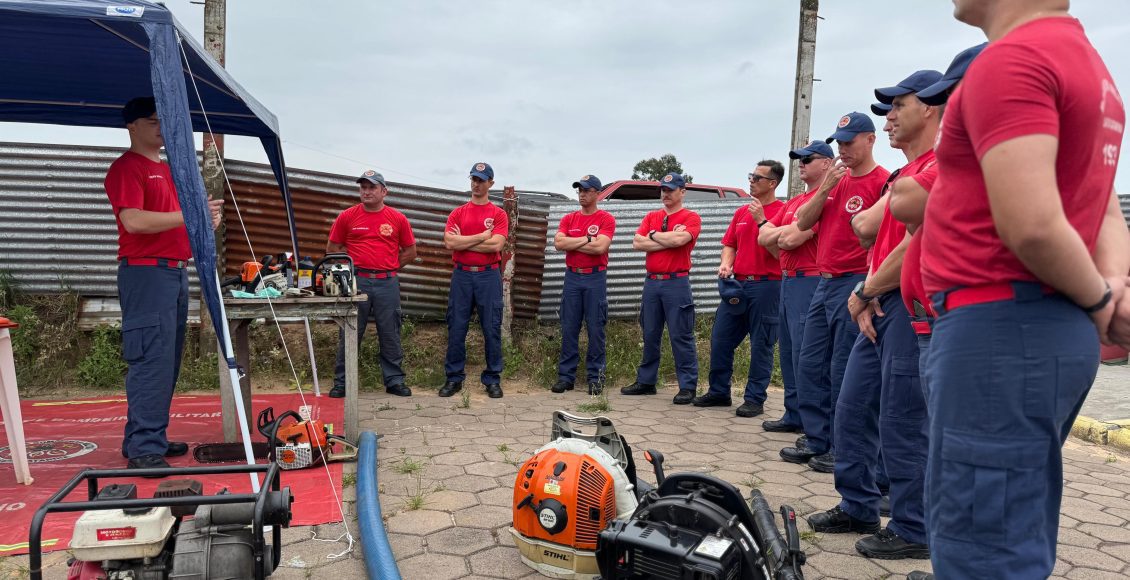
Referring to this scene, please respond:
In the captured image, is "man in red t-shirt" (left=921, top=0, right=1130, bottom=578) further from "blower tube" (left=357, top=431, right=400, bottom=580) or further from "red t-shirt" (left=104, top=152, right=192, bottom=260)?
"red t-shirt" (left=104, top=152, right=192, bottom=260)

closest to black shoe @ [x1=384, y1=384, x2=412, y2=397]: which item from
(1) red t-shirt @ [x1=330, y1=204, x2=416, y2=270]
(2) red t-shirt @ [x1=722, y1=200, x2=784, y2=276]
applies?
(1) red t-shirt @ [x1=330, y1=204, x2=416, y2=270]

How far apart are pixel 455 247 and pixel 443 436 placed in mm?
2203

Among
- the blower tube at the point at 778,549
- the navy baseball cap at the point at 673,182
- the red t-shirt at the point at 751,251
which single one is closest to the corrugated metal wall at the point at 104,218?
the navy baseball cap at the point at 673,182

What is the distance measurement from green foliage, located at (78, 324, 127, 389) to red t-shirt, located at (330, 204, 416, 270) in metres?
2.40

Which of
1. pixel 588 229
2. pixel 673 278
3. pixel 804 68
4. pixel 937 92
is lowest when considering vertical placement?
pixel 673 278

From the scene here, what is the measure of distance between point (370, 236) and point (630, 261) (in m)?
3.40

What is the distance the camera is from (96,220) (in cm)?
738

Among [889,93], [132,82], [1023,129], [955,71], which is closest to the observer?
[1023,129]

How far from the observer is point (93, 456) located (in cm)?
467

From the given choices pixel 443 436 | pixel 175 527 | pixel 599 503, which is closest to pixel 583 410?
pixel 443 436

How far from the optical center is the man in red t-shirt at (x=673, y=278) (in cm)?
700

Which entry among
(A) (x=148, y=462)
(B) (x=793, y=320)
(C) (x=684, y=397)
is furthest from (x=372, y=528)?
(C) (x=684, y=397)

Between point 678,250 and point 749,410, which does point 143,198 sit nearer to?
point 678,250

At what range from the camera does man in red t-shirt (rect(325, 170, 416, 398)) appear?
6.93m
